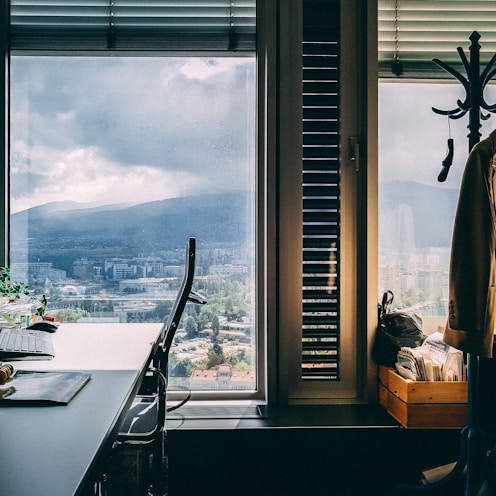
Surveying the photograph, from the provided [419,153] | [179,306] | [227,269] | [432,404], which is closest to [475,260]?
[432,404]

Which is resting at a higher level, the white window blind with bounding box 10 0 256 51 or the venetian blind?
the white window blind with bounding box 10 0 256 51

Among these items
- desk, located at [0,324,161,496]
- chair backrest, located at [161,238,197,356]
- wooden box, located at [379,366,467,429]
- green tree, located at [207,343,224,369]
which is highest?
chair backrest, located at [161,238,197,356]

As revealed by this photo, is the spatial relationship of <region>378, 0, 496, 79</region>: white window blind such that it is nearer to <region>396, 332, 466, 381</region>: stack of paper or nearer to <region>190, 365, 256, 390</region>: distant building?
<region>396, 332, 466, 381</region>: stack of paper

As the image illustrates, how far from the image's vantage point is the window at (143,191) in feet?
7.99

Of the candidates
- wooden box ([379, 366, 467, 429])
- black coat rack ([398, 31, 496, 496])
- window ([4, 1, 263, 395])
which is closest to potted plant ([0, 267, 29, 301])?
window ([4, 1, 263, 395])

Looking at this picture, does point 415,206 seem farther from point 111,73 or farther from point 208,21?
point 111,73

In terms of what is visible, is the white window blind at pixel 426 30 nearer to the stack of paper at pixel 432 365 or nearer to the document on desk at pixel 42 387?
the stack of paper at pixel 432 365

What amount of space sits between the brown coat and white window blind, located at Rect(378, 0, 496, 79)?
33.3 inches

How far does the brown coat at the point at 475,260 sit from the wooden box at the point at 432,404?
0.36 meters

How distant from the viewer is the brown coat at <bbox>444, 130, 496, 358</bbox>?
5.63ft

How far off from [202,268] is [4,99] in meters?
1.22

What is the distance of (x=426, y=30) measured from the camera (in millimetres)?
2445

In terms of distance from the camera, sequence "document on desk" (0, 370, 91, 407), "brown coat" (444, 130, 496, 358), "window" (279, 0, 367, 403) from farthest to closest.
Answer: "window" (279, 0, 367, 403) → "brown coat" (444, 130, 496, 358) → "document on desk" (0, 370, 91, 407)

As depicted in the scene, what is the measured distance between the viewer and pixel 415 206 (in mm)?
2461
